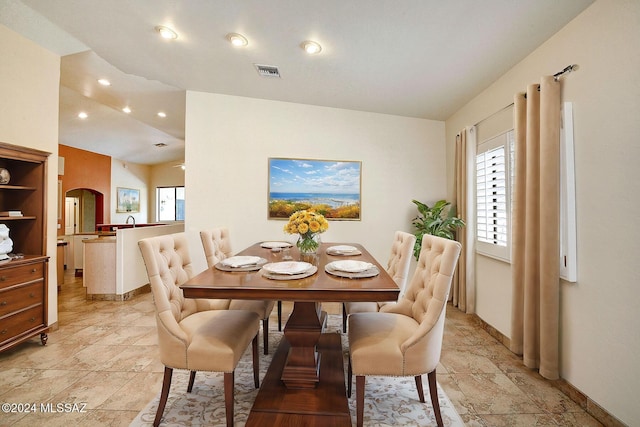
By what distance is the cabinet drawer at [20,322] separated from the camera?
2.37 m

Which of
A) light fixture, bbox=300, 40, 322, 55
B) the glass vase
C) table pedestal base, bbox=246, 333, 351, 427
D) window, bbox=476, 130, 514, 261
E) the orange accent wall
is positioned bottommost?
table pedestal base, bbox=246, 333, 351, 427

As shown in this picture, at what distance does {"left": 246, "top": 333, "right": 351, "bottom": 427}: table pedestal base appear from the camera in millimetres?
1601

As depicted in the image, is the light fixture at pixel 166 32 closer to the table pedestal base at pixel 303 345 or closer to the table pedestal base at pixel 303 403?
the table pedestal base at pixel 303 345

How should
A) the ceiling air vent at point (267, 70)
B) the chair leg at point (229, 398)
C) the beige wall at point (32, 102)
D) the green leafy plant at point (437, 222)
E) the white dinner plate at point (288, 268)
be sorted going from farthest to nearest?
1. the green leafy plant at point (437, 222)
2. the ceiling air vent at point (267, 70)
3. the beige wall at point (32, 102)
4. the white dinner plate at point (288, 268)
5. the chair leg at point (229, 398)

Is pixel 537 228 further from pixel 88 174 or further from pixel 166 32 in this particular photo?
pixel 88 174

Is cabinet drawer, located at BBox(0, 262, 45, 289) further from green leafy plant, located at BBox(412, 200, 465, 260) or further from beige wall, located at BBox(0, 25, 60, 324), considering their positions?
green leafy plant, located at BBox(412, 200, 465, 260)

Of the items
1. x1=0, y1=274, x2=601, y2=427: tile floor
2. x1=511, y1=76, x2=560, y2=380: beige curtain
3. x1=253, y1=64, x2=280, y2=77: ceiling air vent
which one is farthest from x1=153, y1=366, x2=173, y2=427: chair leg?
x1=253, y1=64, x2=280, y2=77: ceiling air vent

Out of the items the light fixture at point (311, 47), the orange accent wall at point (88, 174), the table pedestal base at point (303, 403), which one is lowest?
the table pedestal base at point (303, 403)

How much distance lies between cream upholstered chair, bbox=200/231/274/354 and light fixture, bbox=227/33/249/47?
1.78 m

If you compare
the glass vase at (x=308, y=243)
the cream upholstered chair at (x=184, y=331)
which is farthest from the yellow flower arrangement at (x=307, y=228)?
the cream upholstered chair at (x=184, y=331)

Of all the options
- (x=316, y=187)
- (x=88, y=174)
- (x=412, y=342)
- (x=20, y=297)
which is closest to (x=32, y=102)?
(x=20, y=297)

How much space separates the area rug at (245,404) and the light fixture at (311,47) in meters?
2.84

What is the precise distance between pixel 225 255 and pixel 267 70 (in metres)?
2.08

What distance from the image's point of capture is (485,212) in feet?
10.5
